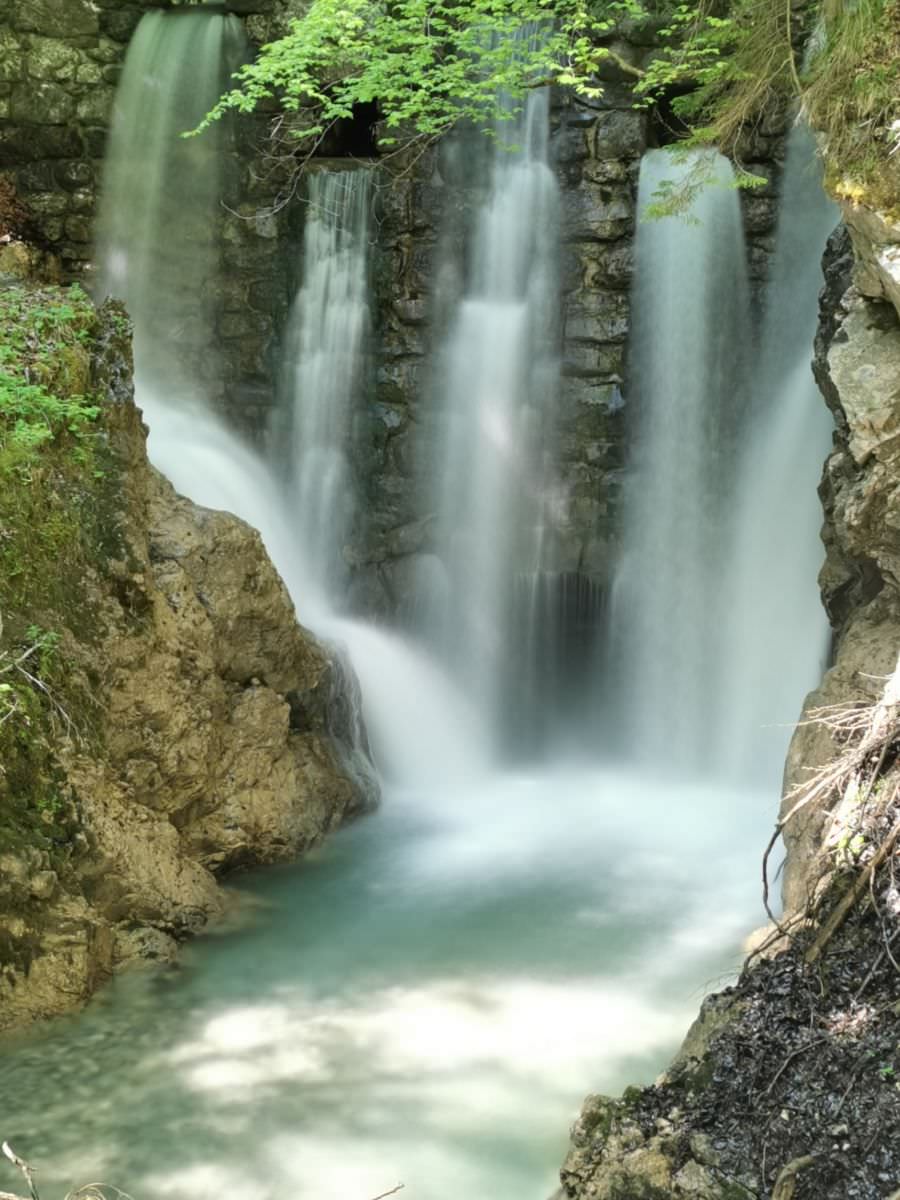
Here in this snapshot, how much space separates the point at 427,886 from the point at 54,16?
897 centimetres

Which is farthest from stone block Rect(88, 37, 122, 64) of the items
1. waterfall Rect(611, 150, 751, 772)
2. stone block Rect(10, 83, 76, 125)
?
waterfall Rect(611, 150, 751, 772)

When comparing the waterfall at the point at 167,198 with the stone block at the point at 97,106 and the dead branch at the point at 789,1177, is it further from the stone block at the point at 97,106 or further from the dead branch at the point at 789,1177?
the dead branch at the point at 789,1177

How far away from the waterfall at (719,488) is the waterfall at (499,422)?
818 mm

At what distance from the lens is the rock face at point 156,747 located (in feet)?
17.8

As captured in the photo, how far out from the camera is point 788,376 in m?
9.52

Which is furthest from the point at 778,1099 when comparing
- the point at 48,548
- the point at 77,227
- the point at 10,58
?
the point at 10,58

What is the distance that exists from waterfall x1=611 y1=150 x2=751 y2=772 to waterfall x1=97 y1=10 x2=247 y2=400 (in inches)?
161

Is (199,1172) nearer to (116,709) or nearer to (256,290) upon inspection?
(116,709)

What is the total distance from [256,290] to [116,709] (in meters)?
5.79

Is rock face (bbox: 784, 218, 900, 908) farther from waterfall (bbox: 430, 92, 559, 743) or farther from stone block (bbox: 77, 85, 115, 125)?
stone block (bbox: 77, 85, 115, 125)

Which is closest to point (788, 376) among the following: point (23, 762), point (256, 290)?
point (256, 290)

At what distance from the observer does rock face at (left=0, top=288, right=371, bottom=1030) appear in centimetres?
541

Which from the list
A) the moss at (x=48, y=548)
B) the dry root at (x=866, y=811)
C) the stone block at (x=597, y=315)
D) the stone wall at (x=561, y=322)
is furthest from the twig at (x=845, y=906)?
the stone block at (x=597, y=315)

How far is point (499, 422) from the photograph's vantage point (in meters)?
10.2
